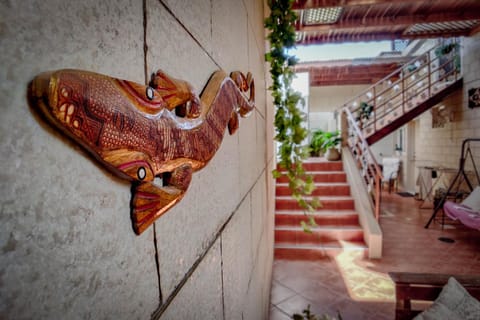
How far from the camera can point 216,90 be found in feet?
1.86

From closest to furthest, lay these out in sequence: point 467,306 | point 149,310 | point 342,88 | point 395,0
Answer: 1. point 149,310
2. point 467,306
3. point 395,0
4. point 342,88

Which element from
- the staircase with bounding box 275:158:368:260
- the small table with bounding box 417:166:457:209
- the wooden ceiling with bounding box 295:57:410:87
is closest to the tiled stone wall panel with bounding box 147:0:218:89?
the staircase with bounding box 275:158:368:260

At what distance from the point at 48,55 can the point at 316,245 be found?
4.25 metres

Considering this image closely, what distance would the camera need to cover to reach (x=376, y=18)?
4238mm

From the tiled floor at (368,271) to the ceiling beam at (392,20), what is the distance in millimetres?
3606

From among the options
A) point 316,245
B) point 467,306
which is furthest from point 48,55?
point 316,245

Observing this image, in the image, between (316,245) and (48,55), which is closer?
(48,55)

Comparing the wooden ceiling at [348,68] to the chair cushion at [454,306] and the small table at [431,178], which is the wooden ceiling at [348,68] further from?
the chair cushion at [454,306]

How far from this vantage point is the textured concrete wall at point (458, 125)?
5.38 metres

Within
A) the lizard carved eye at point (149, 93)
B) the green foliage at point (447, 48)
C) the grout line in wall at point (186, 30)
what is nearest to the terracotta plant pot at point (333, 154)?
the green foliage at point (447, 48)

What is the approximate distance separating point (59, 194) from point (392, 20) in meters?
5.34

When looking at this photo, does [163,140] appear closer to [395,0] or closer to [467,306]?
[467,306]

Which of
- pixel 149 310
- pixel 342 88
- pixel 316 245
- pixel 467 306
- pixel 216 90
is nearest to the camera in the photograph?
pixel 149 310

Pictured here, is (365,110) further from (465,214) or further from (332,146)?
(465,214)
